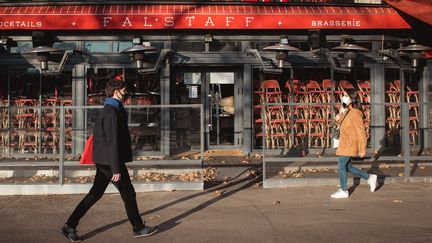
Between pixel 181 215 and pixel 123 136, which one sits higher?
pixel 123 136

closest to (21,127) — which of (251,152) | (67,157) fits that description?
(67,157)

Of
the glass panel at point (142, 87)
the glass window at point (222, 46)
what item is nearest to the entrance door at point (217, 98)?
Answer: the glass window at point (222, 46)

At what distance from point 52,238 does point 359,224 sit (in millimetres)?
3861

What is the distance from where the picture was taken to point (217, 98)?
47.5 ft

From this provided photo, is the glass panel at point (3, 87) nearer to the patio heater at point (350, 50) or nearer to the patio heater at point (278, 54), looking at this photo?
the patio heater at point (278, 54)

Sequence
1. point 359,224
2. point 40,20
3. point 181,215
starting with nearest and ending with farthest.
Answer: point 359,224
point 181,215
point 40,20

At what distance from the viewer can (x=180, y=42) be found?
1376 cm

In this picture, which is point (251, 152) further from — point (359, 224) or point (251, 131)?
point (359, 224)

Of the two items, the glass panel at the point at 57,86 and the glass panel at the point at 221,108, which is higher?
the glass panel at the point at 57,86

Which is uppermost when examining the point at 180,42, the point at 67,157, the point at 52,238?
the point at 180,42

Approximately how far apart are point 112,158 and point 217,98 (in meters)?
8.71

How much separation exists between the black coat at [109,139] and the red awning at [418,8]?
30.3 feet

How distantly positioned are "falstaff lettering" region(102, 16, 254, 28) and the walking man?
6.98 m

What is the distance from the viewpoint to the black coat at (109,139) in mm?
5934
